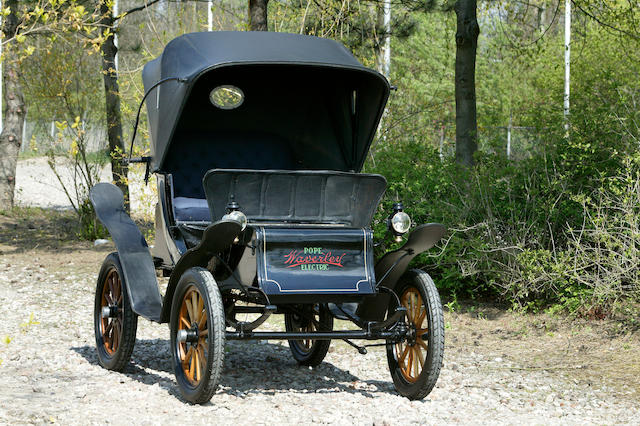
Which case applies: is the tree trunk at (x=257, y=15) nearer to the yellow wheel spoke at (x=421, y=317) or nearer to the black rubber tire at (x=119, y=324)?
the black rubber tire at (x=119, y=324)

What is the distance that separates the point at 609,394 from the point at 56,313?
585 centimetres

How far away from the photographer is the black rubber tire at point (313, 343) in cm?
703

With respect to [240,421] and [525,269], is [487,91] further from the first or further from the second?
[240,421]

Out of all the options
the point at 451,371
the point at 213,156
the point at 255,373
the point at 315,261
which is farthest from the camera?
the point at 213,156

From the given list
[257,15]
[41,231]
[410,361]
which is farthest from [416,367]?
[41,231]

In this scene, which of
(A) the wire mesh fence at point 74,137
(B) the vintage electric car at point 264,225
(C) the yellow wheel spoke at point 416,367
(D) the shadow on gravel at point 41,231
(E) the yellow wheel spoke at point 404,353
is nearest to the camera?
(B) the vintage electric car at point 264,225

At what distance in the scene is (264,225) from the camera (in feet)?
19.4

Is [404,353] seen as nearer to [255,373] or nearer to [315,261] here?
[315,261]

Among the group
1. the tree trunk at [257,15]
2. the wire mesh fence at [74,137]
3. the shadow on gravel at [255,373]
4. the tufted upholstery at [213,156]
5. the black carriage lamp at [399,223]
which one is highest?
the tree trunk at [257,15]

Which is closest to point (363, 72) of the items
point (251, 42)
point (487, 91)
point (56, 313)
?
point (251, 42)

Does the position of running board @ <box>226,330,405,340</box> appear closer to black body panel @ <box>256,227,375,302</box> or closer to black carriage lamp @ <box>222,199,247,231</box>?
black body panel @ <box>256,227,375,302</box>

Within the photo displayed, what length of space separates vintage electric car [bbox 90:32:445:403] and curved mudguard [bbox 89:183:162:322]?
1 cm

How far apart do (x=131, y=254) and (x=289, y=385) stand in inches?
62.7

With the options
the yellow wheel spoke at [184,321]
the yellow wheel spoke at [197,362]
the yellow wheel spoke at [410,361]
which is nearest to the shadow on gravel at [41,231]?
the yellow wheel spoke at [184,321]
